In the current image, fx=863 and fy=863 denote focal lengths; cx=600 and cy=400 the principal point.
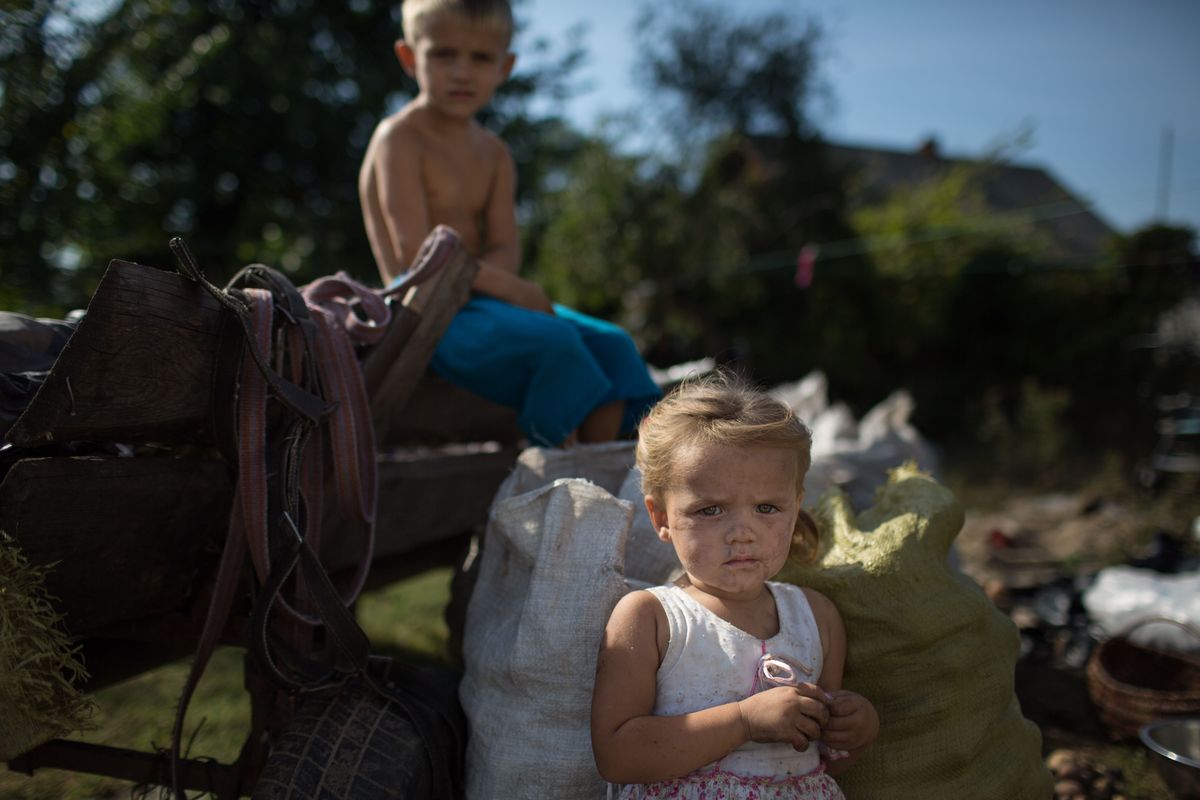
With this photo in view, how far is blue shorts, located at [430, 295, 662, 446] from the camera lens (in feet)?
7.82

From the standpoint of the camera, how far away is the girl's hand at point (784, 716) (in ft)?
4.65

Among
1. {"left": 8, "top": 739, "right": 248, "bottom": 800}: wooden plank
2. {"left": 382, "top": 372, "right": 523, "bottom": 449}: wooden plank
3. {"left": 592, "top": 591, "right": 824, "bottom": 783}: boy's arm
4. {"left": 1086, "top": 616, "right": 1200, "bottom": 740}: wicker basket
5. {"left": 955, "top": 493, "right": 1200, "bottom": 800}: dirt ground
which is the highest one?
{"left": 382, "top": 372, "right": 523, "bottom": 449}: wooden plank

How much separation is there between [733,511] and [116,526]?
1.13m

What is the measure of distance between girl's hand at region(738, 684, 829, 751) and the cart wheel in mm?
664

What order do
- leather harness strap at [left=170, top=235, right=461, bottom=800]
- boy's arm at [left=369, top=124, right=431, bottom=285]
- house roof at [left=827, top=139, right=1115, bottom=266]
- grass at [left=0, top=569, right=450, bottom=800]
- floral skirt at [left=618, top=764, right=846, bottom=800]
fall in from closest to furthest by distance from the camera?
Answer: 1. floral skirt at [left=618, top=764, right=846, bottom=800]
2. leather harness strap at [left=170, top=235, right=461, bottom=800]
3. grass at [left=0, top=569, right=450, bottom=800]
4. boy's arm at [left=369, top=124, right=431, bottom=285]
5. house roof at [left=827, top=139, right=1115, bottom=266]

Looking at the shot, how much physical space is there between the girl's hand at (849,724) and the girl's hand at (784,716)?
0.24ft

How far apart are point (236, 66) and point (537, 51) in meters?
3.57

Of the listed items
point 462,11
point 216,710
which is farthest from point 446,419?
point 216,710

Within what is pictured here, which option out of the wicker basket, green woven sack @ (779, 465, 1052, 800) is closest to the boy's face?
green woven sack @ (779, 465, 1052, 800)

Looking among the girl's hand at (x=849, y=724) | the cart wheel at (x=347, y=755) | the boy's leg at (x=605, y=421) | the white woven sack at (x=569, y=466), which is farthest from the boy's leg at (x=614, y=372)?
the girl's hand at (x=849, y=724)

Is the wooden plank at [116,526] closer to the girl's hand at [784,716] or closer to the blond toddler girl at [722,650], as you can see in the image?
the blond toddler girl at [722,650]

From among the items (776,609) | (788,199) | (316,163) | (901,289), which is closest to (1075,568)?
(776,609)

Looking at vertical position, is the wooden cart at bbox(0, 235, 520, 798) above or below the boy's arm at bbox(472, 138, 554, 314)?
below

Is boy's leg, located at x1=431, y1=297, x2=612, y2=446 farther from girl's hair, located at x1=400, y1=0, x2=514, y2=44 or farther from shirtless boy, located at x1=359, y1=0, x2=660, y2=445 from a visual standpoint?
girl's hair, located at x1=400, y1=0, x2=514, y2=44
